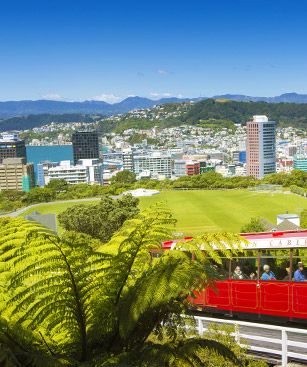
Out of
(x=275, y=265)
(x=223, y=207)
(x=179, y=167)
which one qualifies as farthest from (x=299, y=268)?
(x=179, y=167)

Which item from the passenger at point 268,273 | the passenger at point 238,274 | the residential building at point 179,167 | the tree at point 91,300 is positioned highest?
the tree at point 91,300

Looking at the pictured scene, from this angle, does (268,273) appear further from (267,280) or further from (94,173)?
(94,173)

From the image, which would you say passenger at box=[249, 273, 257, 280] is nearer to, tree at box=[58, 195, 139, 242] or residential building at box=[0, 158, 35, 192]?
tree at box=[58, 195, 139, 242]

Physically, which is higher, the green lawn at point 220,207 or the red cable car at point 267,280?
the red cable car at point 267,280

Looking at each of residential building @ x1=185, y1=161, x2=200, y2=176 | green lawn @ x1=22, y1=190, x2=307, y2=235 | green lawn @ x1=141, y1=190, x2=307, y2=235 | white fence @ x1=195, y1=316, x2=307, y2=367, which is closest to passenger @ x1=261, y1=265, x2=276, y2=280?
white fence @ x1=195, y1=316, x2=307, y2=367

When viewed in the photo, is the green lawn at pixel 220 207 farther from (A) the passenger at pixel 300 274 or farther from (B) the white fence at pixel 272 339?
(B) the white fence at pixel 272 339

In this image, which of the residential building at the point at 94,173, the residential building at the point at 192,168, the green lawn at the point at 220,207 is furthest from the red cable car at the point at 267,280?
the residential building at the point at 192,168
